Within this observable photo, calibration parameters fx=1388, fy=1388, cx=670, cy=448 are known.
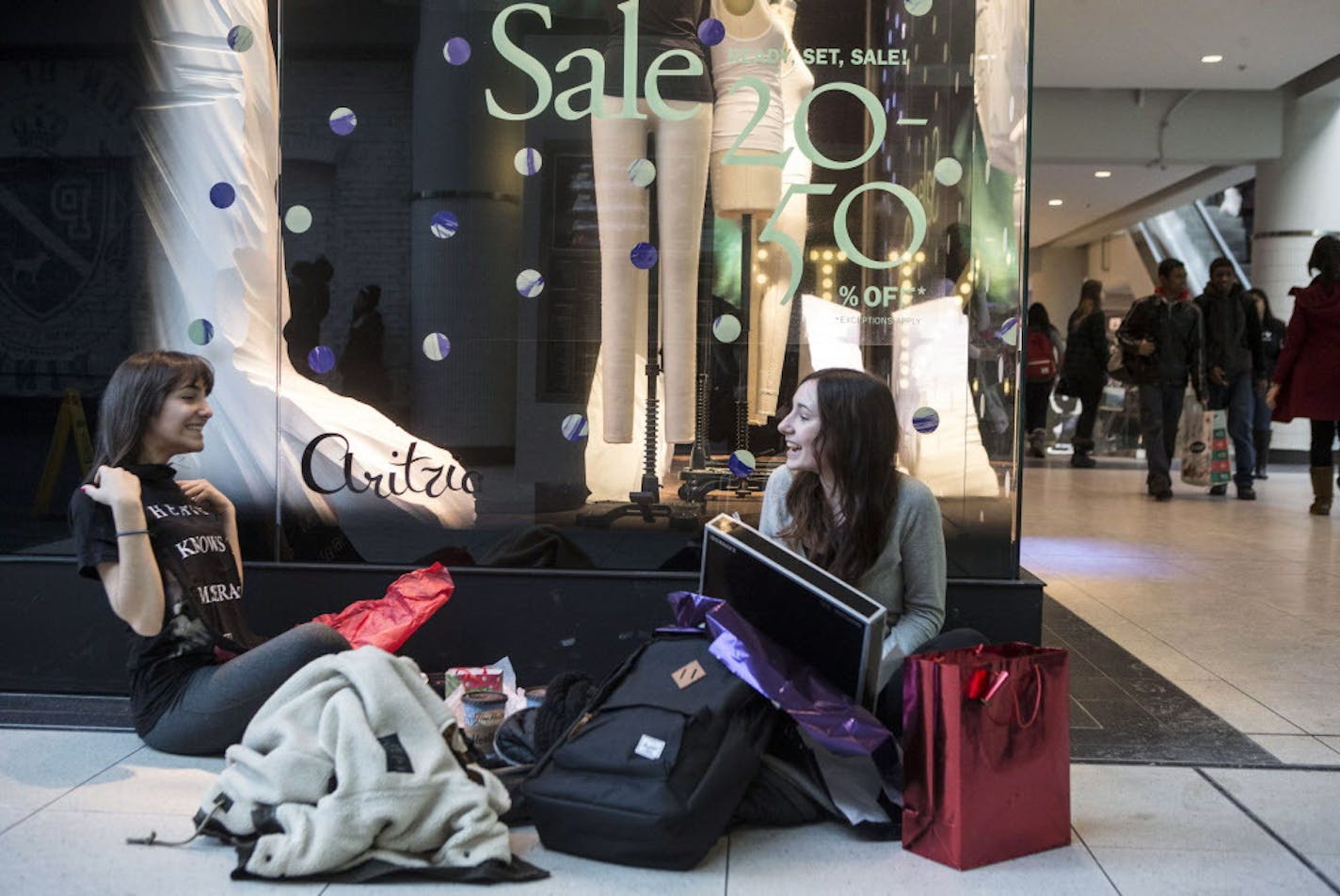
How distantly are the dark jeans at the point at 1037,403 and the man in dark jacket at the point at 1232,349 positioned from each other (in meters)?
3.79

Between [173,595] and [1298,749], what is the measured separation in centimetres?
298

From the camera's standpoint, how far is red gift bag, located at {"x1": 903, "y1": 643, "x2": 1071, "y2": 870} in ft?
9.11

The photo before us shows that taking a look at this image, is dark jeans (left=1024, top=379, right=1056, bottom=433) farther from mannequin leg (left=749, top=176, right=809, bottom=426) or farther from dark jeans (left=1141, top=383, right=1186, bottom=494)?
mannequin leg (left=749, top=176, right=809, bottom=426)

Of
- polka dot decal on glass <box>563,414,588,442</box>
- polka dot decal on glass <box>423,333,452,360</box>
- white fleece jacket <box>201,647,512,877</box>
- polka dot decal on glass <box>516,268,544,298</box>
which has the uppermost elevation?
polka dot decal on glass <box>516,268,544,298</box>

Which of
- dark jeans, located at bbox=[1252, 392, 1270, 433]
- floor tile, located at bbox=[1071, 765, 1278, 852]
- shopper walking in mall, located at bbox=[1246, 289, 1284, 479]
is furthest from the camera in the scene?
dark jeans, located at bbox=[1252, 392, 1270, 433]

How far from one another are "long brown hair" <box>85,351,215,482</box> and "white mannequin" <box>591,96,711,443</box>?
1296 millimetres

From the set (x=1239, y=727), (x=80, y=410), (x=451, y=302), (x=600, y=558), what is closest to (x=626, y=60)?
(x=451, y=302)

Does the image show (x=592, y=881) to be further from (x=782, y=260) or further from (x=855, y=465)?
(x=782, y=260)

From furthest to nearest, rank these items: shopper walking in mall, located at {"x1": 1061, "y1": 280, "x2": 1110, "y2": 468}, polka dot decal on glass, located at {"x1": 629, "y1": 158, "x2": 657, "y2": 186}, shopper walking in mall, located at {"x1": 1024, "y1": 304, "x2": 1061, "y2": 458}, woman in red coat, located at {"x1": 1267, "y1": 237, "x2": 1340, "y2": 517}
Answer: shopper walking in mall, located at {"x1": 1024, "y1": 304, "x2": 1061, "y2": 458}
shopper walking in mall, located at {"x1": 1061, "y1": 280, "x2": 1110, "y2": 468}
woman in red coat, located at {"x1": 1267, "y1": 237, "x2": 1340, "y2": 517}
polka dot decal on glass, located at {"x1": 629, "y1": 158, "x2": 657, "y2": 186}

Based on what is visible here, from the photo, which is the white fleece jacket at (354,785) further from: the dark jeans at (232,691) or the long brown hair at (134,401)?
the long brown hair at (134,401)

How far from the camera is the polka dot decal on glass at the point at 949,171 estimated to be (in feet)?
13.6

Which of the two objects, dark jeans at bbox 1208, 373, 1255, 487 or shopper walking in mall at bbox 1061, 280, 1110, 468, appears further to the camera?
shopper walking in mall at bbox 1061, 280, 1110, 468

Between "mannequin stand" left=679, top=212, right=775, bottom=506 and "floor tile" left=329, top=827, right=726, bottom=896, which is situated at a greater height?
"mannequin stand" left=679, top=212, right=775, bottom=506

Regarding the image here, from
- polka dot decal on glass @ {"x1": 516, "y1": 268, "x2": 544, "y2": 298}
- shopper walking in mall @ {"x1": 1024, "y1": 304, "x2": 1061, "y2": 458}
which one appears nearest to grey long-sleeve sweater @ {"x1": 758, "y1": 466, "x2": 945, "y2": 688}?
polka dot decal on glass @ {"x1": 516, "y1": 268, "x2": 544, "y2": 298}
